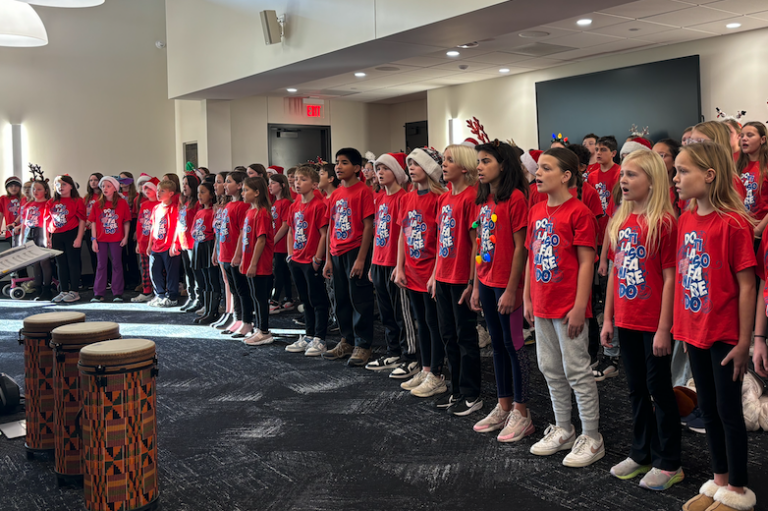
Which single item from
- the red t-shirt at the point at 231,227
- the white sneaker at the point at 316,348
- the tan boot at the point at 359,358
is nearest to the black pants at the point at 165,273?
the red t-shirt at the point at 231,227

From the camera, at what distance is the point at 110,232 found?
806cm

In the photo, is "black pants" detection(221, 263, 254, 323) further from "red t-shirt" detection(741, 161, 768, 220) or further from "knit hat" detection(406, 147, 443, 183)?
"red t-shirt" detection(741, 161, 768, 220)

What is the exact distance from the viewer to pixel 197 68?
1029 cm

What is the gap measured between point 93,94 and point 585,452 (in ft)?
38.6

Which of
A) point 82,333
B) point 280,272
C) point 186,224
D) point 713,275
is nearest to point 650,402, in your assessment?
point 713,275

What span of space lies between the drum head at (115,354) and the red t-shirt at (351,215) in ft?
7.35

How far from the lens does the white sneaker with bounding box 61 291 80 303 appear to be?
8.07 meters

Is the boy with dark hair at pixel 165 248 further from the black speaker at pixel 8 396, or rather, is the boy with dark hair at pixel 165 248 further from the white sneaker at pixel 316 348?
the black speaker at pixel 8 396

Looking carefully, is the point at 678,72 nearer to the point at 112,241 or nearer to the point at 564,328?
the point at 564,328

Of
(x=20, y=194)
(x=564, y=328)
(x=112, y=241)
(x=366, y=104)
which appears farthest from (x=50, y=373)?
(x=366, y=104)

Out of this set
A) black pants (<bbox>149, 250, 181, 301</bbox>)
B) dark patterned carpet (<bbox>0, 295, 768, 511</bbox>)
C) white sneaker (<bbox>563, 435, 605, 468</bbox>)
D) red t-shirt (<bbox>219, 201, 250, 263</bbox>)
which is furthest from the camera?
black pants (<bbox>149, 250, 181, 301</bbox>)

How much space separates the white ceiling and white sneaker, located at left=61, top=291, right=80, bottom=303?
15.8ft

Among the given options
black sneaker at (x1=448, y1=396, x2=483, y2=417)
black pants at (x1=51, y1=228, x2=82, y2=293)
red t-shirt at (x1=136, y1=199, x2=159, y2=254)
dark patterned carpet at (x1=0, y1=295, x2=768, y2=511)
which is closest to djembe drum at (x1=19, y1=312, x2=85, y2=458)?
dark patterned carpet at (x1=0, y1=295, x2=768, y2=511)

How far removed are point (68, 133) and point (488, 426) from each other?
11.0m
